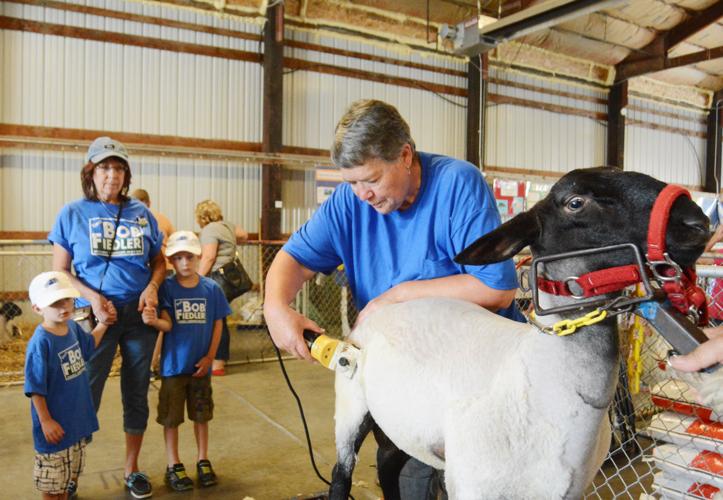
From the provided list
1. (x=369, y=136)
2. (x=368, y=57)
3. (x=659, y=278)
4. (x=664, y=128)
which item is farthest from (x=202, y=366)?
(x=664, y=128)

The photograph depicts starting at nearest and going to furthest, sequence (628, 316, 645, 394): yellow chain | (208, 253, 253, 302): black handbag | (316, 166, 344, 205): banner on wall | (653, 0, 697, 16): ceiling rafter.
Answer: (628, 316, 645, 394): yellow chain, (208, 253, 253, 302): black handbag, (316, 166, 344, 205): banner on wall, (653, 0, 697, 16): ceiling rafter

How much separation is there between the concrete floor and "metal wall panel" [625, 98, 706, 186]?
1110 centimetres

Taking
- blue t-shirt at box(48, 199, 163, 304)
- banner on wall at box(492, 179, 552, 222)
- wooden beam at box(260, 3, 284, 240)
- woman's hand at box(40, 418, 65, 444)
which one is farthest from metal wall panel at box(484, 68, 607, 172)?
Result: woman's hand at box(40, 418, 65, 444)

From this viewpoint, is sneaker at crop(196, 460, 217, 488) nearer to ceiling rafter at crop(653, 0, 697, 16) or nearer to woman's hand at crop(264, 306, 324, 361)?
woman's hand at crop(264, 306, 324, 361)

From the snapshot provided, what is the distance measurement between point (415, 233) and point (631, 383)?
2.42 meters

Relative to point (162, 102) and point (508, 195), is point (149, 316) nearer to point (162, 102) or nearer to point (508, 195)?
point (162, 102)

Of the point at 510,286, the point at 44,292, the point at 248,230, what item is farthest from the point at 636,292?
the point at 248,230

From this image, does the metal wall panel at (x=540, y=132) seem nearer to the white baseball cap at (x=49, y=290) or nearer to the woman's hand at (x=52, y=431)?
the white baseball cap at (x=49, y=290)

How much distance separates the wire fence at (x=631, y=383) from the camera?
8.31 feet

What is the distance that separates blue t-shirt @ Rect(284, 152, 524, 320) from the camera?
1879 millimetres

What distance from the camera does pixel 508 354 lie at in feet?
4.83

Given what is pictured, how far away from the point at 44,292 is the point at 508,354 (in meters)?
2.47

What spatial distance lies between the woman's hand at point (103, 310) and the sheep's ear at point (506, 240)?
8.45 ft

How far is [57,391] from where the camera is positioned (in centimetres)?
305
